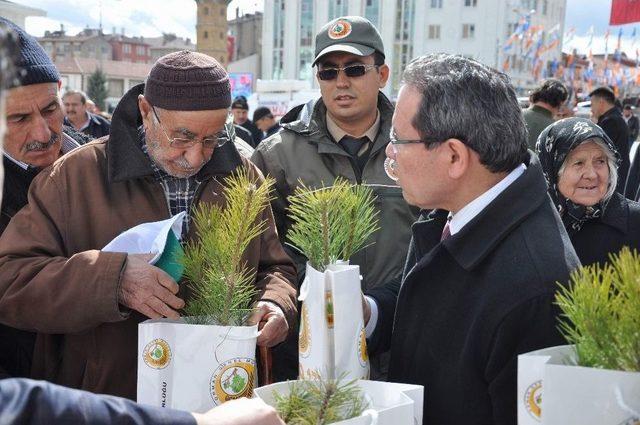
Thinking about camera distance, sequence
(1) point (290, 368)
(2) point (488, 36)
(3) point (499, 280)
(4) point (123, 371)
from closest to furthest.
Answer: (3) point (499, 280) < (4) point (123, 371) < (1) point (290, 368) < (2) point (488, 36)

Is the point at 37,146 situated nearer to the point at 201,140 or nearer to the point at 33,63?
the point at 33,63

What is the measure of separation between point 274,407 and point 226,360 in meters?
0.22

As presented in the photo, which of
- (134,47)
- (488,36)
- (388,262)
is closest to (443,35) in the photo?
(488,36)

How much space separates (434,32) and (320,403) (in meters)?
60.7

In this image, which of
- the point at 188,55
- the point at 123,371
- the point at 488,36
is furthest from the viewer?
the point at 488,36

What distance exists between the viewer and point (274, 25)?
63125 millimetres

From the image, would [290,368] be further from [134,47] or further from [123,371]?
[134,47]

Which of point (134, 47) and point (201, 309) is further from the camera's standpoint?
point (134, 47)

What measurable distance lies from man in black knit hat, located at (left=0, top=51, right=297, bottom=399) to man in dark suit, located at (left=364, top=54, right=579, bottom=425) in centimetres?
47

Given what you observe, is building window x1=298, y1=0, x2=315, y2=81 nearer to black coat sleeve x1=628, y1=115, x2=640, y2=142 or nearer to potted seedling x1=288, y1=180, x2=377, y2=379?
black coat sleeve x1=628, y1=115, x2=640, y2=142

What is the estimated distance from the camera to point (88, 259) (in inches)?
76.2

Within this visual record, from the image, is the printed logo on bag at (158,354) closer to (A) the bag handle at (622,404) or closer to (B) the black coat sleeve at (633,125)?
(A) the bag handle at (622,404)

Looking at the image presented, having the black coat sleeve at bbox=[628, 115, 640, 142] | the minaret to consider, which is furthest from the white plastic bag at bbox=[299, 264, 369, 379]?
the minaret

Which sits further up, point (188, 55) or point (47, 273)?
point (188, 55)
